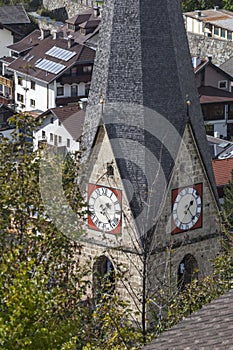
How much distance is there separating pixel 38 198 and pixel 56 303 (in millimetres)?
3372

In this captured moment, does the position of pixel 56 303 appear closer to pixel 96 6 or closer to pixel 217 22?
pixel 217 22

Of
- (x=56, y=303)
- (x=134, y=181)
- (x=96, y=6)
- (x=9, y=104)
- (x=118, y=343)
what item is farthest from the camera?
(x=96, y=6)

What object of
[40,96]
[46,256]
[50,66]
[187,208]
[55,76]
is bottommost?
[46,256]

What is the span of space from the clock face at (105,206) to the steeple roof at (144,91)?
0.38 meters

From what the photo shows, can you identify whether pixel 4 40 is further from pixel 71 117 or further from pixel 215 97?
pixel 71 117

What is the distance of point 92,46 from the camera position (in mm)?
87062

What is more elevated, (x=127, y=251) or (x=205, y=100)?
(x=205, y=100)

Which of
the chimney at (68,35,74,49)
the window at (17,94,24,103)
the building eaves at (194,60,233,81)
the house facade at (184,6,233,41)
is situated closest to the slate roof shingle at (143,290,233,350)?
the building eaves at (194,60,233,81)

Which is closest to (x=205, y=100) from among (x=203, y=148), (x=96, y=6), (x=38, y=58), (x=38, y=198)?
(x=38, y=58)

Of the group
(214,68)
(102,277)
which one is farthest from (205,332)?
(214,68)

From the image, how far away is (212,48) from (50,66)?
1024 cm

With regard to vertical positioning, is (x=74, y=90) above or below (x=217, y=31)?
below

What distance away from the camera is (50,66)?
82.2 m

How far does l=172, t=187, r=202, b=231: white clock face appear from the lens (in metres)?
27.9
